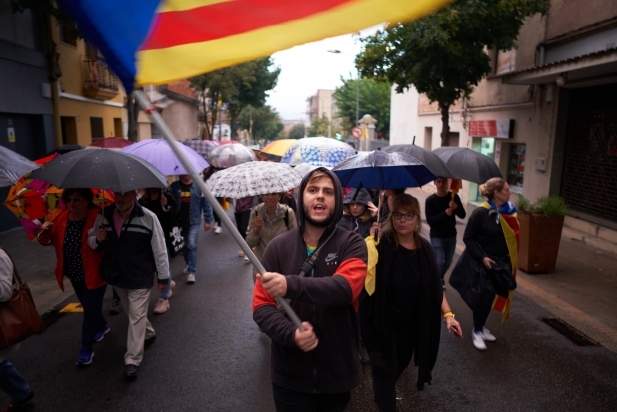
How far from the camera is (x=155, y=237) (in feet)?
14.2

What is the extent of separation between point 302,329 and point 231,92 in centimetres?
2631

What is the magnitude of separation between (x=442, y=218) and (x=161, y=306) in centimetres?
368

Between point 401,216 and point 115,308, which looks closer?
point 401,216

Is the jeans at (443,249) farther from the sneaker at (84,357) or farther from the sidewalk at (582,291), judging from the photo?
the sneaker at (84,357)

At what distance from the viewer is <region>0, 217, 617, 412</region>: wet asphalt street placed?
12.5ft

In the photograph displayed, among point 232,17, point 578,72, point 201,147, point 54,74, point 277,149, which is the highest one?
point 54,74

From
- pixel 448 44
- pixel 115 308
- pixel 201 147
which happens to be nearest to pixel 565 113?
pixel 448 44

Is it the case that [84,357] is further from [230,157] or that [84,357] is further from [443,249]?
[230,157]

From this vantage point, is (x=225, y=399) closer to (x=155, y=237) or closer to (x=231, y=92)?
(x=155, y=237)

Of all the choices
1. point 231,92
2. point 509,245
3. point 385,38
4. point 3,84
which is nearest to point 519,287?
point 509,245

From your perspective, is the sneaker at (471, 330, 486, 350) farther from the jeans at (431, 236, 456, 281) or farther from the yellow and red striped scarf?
the jeans at (431, 236, 456, 281)

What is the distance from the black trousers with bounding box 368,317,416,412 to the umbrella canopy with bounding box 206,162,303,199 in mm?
1773

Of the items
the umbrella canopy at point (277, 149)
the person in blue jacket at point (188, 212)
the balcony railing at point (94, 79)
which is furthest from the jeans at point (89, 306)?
the balcony railing at point (94, 79)

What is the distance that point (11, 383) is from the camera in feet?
11.5
